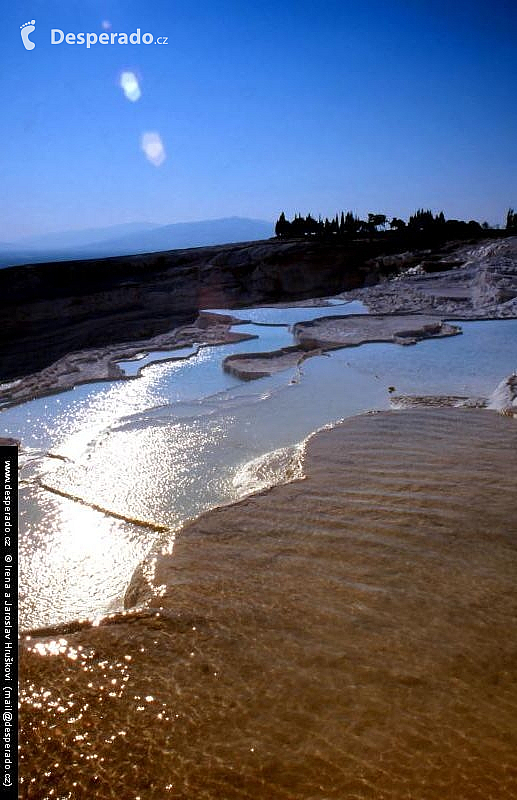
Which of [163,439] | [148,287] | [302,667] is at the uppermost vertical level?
[148,287]

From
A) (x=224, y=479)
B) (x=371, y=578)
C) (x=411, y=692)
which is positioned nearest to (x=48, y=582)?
(x=224, y=479)

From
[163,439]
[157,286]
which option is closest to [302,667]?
[163,439]

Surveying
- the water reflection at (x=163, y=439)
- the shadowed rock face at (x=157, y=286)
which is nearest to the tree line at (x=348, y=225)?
the shadowed rock face at (x=157, y=286)

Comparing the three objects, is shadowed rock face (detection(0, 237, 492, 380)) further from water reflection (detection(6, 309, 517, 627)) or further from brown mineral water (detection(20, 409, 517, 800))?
brown mineral water (detection(20, 409, 517, 800))

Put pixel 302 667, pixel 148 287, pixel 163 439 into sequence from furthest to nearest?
pixel 148 287 < pixel 163 439 < pixel 302 667

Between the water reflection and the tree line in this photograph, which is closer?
the water reflection

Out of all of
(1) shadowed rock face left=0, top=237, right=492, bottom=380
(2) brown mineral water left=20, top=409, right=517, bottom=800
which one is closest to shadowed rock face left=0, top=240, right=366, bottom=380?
(1) shadowed rock face left=0, top=237, right=492, bottom=380

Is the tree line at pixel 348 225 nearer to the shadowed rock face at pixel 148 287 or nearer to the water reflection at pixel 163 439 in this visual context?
the shadowed rock face at pixel 148 287

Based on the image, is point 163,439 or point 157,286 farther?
point 157,286

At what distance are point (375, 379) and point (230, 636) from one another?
3501mm

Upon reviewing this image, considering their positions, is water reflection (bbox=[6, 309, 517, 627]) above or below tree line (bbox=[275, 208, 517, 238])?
below

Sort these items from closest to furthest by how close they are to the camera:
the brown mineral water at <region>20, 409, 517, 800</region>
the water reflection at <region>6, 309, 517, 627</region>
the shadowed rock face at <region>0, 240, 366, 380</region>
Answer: the brown mineral water at <region>20, 409, 517, 800</region>, the water reflection at <region>6, 309, 517, 627</region>, the shadowed rock face at <region>0, 240, 366, 380</region>

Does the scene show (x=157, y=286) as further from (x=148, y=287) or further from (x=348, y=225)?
(x=348, y=225)

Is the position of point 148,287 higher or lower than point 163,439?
higher
